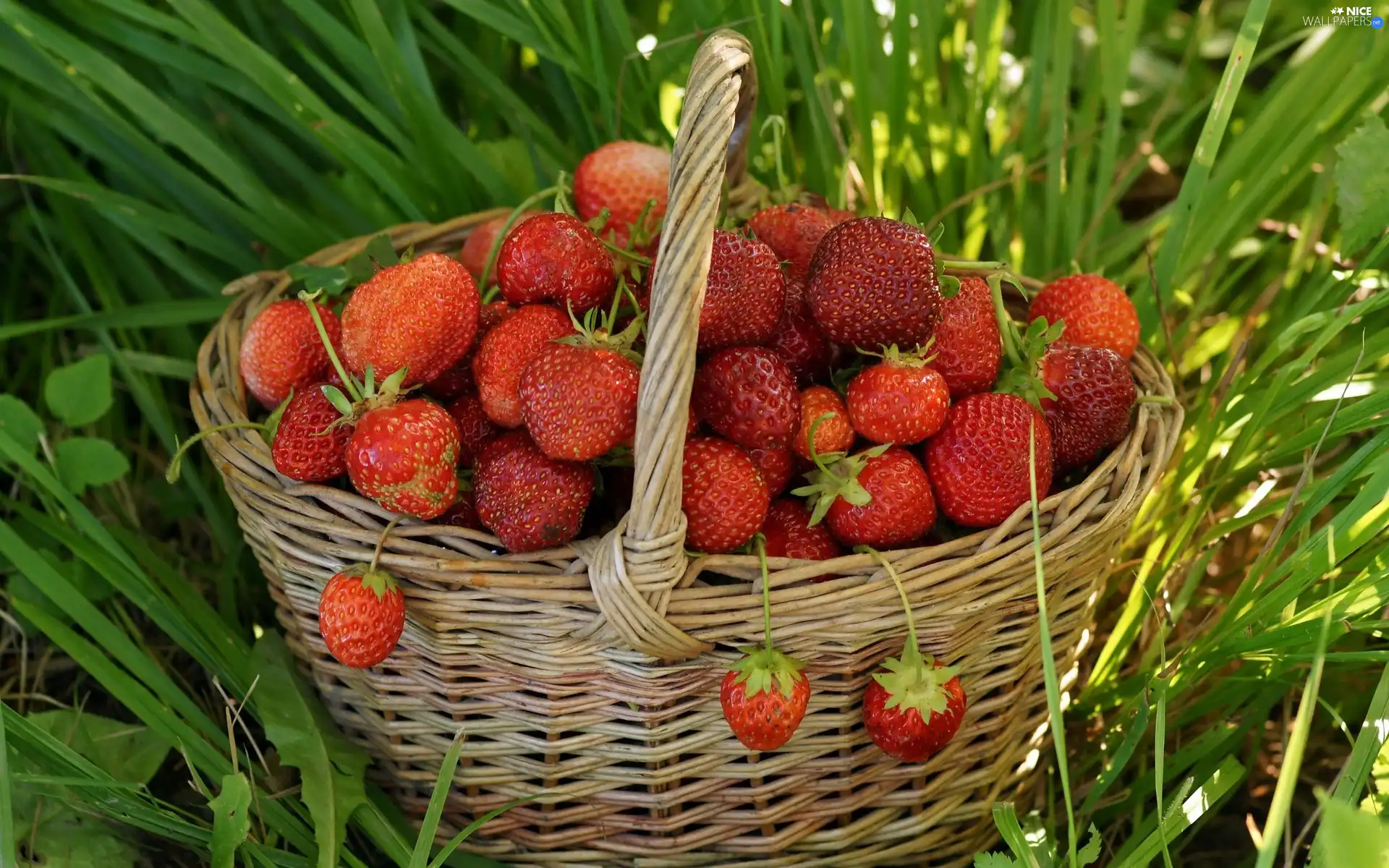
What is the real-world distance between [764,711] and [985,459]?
Answer: 0.26m

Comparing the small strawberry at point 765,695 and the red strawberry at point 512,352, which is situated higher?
the red strawberry at point 512,352

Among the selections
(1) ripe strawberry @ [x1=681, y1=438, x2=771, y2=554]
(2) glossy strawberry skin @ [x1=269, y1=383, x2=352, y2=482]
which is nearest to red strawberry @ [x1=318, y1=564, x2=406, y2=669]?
(2) glossy strawberry skin @ [x1=269, y1=383, x2=352, y2=482]

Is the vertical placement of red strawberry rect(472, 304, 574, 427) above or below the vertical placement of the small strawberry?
above

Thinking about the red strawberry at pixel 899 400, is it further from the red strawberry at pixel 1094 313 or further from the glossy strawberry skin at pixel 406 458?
the glossy strawberry skin at pixel 406 458

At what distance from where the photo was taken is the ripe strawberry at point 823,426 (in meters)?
0.90

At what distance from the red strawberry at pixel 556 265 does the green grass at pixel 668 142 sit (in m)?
0.36

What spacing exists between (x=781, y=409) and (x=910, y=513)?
0.13m

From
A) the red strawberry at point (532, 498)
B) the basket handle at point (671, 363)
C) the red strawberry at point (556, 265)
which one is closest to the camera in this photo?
the basket handle at point (671, 363)

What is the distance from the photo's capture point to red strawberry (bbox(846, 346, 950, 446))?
0.88 m

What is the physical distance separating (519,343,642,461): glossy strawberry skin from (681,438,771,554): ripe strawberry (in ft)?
0.20

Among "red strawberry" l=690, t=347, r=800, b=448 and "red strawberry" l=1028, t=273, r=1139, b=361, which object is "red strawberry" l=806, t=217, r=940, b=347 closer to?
"red strawberry" l=690, t=347, r=800, b=448

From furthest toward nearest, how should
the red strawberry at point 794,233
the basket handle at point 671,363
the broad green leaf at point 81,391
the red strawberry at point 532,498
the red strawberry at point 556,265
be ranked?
1. the broad green leaf at point 81,391
2. the red strawberry at point 794,233
3. the red strawberry at point 556,265
4. the red strawberry at point 532,498
5. the basket handle at point 671,363

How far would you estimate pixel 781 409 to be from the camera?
0.86 metres

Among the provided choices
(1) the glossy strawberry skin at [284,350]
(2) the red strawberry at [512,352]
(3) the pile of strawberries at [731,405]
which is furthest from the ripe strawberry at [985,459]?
→ (1) the glossy strawberry skin at [284,350]
